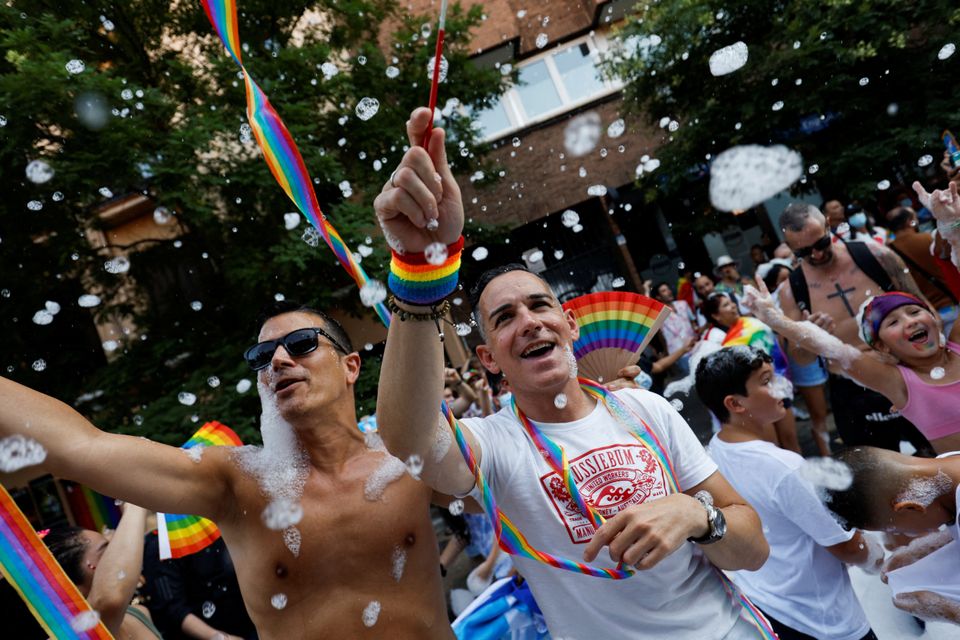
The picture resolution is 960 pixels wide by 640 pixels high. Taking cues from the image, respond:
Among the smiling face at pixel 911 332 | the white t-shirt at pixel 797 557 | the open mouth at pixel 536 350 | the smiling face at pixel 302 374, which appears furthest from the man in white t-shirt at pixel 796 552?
the smiling face at pixel 302 374

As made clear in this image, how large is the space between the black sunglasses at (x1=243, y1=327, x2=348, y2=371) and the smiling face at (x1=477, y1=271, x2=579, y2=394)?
71 cm

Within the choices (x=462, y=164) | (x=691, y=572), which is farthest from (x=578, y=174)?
(x=691, y=572)

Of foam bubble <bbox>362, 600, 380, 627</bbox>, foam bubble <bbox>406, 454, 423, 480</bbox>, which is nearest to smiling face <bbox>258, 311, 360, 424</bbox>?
foam bubble <bbox>362, 600, 380, 627</bbox>

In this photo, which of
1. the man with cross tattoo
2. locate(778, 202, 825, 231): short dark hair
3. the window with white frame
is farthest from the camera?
the window with white frame

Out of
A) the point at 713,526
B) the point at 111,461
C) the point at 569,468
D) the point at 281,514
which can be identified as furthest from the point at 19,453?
the point at 713,526

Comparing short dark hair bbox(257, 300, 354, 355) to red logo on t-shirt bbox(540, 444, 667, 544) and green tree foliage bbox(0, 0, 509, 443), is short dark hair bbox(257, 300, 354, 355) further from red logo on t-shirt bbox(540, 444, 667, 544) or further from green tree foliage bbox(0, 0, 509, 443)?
green tree foliage bbox(0, 0, 509, 443)

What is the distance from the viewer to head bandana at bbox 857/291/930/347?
2.83 metres

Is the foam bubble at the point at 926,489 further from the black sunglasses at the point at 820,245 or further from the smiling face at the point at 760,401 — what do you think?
the black sunglasses at the point at 820,245

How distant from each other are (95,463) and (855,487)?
7.43 feet

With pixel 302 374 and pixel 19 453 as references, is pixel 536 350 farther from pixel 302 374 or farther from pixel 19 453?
pixel 19 453

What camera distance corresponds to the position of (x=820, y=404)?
15.6ft

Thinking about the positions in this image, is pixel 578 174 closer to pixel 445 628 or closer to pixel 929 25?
pixel 929 25

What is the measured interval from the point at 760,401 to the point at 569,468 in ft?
4.69

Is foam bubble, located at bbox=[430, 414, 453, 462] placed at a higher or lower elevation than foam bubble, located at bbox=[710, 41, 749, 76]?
lower
